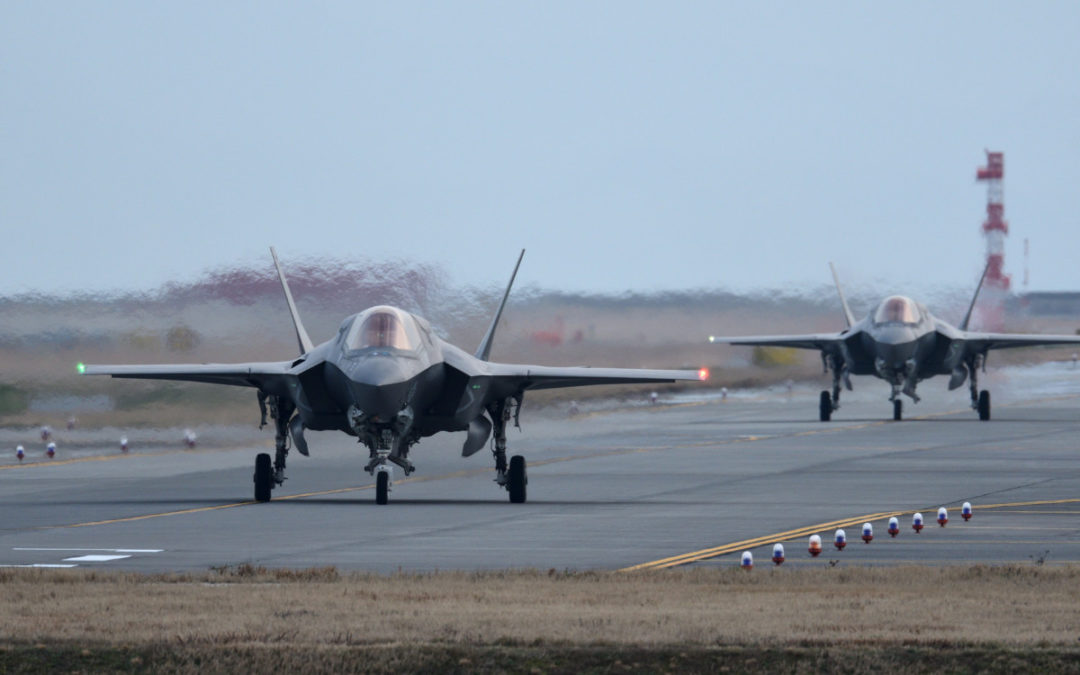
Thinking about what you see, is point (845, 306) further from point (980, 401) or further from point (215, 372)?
point (215, 372)

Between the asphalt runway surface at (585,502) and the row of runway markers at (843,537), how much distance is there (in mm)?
114

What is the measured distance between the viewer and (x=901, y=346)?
138 feet

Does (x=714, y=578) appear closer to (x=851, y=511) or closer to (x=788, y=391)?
(x=851, y=511)

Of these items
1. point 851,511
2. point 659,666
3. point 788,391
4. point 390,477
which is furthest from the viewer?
point 788,391

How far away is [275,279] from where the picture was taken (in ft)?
107

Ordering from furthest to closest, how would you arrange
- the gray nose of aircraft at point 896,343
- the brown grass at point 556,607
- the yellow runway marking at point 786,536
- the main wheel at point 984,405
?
the main wheel at point 984,405
the gray nose of aircraft at point 896,343
the yellow runway marking at point 786,536
the brown grass at point 556,607

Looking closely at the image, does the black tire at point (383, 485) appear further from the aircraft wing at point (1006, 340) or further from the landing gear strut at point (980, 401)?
the landing gear strut at point (980, 401)

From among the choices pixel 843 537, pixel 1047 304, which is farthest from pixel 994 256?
pixel 843 537

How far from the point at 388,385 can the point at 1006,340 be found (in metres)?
26.6

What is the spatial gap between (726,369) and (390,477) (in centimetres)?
2957

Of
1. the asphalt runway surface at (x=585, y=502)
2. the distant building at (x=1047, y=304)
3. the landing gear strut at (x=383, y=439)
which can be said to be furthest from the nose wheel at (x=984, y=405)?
the landing gear strut at (x=383, y=439)

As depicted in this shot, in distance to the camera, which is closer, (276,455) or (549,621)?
(549,621)

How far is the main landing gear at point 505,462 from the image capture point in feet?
79.4

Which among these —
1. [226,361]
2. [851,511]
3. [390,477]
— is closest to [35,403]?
[226,361]
